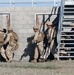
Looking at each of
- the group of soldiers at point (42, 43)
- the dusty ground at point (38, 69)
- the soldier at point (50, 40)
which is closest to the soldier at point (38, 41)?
the group of soldiers at point (42, 43)

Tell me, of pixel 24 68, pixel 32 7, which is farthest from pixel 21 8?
pixel 24 68

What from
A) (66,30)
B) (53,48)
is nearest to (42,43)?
(53,48)

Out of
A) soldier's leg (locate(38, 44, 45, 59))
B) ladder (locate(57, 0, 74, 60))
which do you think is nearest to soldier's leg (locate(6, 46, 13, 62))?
soldier's leg (locate(38, 44, 45, 59))

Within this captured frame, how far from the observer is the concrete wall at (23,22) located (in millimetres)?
20031

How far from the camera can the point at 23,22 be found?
20078 mm

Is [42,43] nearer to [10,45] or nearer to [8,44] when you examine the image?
[10,45]

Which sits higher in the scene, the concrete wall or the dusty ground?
the concrete wall

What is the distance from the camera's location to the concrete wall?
20.0 meters

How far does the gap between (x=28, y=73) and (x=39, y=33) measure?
17.4 ft

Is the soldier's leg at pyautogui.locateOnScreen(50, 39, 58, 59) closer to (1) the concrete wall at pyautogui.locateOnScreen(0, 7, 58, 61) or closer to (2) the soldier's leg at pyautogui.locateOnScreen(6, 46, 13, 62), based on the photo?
(1) the concrete wall at pyautogui.locateOnScreen(0, 7, 58, 61)

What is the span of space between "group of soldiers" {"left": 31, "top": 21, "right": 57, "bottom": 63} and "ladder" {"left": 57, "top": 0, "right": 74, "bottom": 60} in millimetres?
341

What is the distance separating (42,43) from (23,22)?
1619mm

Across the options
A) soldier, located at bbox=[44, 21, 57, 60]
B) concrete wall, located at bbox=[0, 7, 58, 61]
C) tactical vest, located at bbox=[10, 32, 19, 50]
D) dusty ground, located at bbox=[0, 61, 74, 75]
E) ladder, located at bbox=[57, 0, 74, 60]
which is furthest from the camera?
concrete wall, located at bbox=[0, 7, 58, 61]

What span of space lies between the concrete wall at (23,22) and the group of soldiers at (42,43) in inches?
33.9
